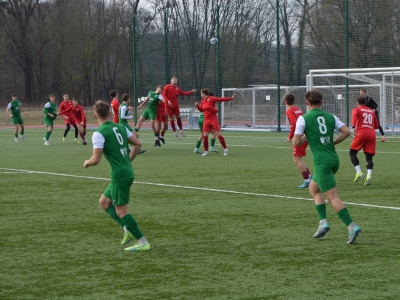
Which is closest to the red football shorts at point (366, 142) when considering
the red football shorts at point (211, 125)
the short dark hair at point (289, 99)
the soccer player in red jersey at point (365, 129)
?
the soccer player in red jersey at point (365, 129)

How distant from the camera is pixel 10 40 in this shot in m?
71.1

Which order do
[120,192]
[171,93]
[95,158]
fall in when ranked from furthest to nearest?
1. [171,93]
2. [120,192]
3. [95,158]

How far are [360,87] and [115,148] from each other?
84.8 ft

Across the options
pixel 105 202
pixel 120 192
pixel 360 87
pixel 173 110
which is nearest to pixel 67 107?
pixel 173 110

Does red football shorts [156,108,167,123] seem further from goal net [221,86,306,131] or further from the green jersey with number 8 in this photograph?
the green jersey with number 8

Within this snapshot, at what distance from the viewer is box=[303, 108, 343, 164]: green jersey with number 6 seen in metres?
8.22

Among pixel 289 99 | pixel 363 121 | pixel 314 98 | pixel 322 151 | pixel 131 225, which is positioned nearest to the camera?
pixel 131 225

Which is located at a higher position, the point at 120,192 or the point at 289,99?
the point at 289,99

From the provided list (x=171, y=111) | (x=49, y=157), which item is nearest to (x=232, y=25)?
(x=171, y=111)

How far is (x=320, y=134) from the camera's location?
823 centimetres

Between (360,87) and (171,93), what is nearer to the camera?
(171,93)

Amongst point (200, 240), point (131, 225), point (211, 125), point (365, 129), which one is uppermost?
point (365, 129)

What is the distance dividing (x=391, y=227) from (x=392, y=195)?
10.2 feet

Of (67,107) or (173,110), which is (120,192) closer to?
(173,110)
